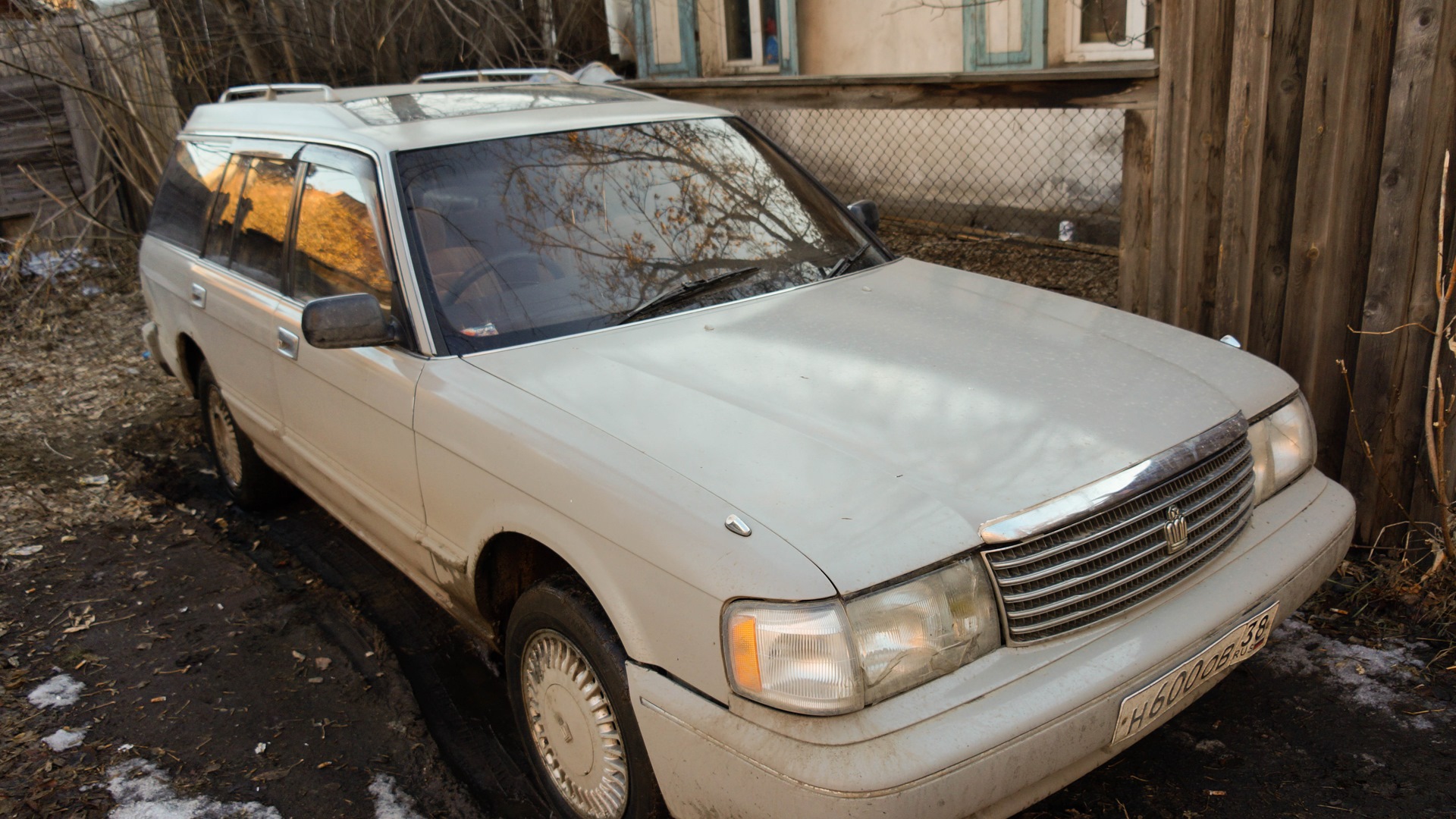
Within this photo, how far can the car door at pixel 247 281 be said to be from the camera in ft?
12.8

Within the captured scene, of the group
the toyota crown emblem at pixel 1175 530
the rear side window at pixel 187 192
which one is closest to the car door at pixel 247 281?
the rear side window at pixel 187 192

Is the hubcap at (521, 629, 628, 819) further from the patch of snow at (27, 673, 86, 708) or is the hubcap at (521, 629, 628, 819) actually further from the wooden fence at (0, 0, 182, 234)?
the wooden fence at (0, 0, 182, 234)

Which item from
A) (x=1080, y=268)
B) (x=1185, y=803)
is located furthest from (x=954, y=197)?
(x=1185, y=803)

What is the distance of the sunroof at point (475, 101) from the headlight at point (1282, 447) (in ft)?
8.03

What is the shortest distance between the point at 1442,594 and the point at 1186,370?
1.46 m

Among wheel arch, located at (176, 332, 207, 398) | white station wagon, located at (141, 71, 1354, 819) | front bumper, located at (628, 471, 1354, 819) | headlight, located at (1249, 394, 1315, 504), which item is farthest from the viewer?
wheel arch, located at (176, 332, 207, 398)

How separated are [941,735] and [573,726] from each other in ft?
3.37

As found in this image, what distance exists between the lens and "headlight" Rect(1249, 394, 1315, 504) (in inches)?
112

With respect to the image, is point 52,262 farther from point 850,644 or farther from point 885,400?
point 850,644

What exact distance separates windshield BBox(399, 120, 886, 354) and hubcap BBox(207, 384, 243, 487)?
6.69ft

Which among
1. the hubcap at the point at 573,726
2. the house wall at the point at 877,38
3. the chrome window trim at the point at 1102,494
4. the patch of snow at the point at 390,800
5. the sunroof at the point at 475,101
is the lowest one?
the patch of snow at the point at 390,800

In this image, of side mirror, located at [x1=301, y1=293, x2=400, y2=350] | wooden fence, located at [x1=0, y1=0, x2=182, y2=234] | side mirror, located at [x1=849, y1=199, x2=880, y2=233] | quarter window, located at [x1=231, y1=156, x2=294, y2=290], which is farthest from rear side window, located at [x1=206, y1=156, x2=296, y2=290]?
wooden fence, located at [x1=0, y1=0, x2=182, y2=234]

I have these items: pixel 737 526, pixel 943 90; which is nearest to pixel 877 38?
pixel 943 90

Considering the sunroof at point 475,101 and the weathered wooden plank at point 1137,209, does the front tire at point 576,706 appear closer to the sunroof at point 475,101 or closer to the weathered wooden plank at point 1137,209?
the sunroof at point 475,101
